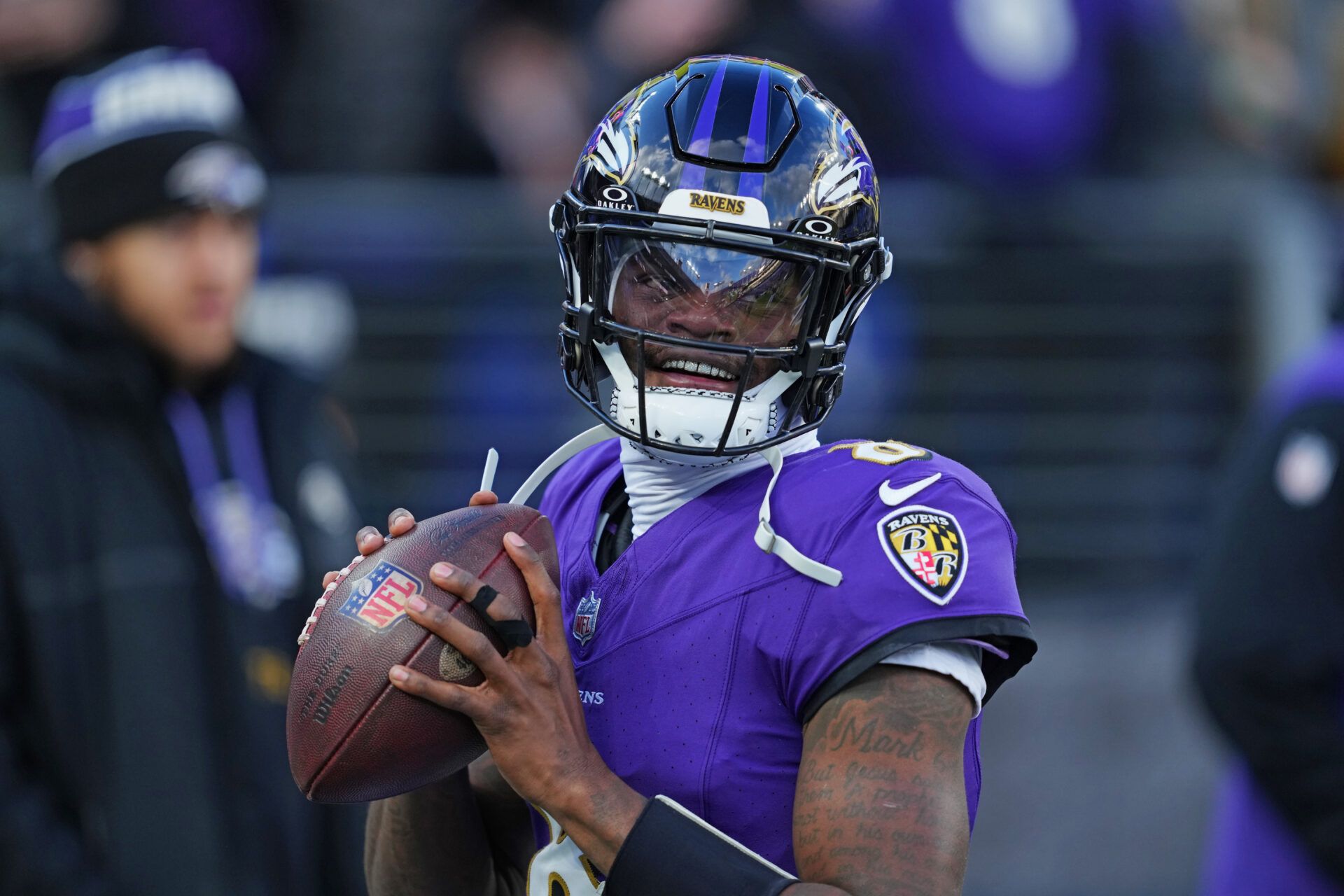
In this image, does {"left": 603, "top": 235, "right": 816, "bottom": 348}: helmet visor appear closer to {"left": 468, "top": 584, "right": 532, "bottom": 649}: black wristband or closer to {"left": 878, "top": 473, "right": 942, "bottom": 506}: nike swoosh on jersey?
{"left": 878, "top": 473, "right": 942, "bottom": 506}: nike swoosh on jersey

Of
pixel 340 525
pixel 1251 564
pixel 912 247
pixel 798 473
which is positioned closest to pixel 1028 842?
pixel 912 247

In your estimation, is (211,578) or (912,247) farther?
(912,247)

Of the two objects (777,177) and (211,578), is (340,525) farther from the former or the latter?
(777,177)

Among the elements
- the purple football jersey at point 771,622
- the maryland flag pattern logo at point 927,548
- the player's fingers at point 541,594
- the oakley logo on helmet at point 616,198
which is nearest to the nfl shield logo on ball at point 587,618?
the purple football jersey at point 771,622

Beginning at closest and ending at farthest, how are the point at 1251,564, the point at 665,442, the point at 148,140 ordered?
the point at 665,442 < the point at 1251,564 < the point at 148,140

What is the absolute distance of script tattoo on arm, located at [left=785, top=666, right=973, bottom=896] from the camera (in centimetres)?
178

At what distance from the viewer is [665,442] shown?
6.66 feet

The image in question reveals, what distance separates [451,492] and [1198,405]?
295cm

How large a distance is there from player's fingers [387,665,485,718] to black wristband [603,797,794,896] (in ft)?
0.76

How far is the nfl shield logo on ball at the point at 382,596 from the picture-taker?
190 centimetres

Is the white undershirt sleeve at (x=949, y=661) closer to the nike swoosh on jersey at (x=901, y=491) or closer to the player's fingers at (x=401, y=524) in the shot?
the nike swoosh on jersey at (x=901, y=491)

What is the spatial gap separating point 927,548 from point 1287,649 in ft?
6.14

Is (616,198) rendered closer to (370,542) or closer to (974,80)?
(370,542)

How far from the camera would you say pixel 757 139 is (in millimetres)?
2064
